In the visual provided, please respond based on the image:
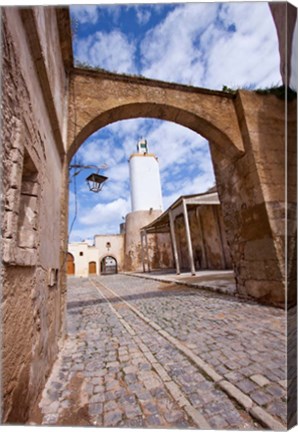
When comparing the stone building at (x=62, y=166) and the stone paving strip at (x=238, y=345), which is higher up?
the stone building at (x=62, y=166)

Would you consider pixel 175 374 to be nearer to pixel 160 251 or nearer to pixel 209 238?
pixel 209 238

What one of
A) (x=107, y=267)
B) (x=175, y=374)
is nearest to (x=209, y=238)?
(x=175, y=374)

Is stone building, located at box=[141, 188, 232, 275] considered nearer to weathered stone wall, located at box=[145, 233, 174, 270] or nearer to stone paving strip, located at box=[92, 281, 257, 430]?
weathered stone wall, located at box=[145, 233, 174, 270]

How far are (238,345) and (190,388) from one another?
108 centimetres

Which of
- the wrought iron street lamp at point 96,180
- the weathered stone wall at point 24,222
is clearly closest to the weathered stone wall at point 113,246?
the wrought iron street lamp at point 96,180

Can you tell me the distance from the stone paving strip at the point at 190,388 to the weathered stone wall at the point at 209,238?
1130 centimetres

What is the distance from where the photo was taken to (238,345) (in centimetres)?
273

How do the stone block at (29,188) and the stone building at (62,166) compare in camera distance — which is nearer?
the stone building at (62,166)

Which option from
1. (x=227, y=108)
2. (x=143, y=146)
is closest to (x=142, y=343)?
(x=227, y=108)

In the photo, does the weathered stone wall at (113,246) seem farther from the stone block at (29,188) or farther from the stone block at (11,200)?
the stone block at (11,200)

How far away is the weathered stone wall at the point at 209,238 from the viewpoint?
45.8 feet

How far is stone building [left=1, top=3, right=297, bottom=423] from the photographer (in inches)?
54.3

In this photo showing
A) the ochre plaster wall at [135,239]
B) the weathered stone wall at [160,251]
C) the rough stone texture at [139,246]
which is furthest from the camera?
the ochre plaster wall at [135,239]

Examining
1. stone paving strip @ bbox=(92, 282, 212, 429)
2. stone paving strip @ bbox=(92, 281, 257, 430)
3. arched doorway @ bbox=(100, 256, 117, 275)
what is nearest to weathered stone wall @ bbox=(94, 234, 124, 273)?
arched doorway @ bbox=(100, 256, 117, 275)
